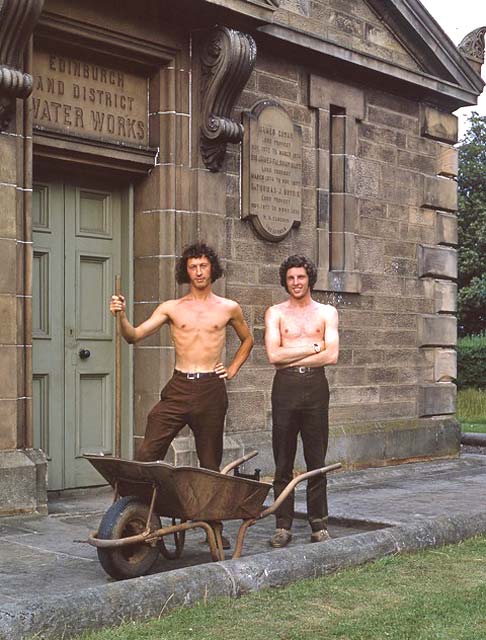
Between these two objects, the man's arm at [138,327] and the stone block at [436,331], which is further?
the stone block at [436,331]

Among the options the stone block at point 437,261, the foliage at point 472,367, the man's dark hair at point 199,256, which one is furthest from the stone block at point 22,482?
the foliage at point 472,367

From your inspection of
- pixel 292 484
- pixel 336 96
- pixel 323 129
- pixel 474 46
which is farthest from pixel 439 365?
pixel 292 484

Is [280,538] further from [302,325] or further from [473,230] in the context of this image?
[473,230]

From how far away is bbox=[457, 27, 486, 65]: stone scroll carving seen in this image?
13.9m

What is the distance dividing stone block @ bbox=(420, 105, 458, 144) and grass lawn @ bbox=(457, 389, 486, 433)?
7.62m

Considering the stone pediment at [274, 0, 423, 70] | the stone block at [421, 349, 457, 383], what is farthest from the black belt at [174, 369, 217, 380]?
the stone block at [421, 349, 457, 383]

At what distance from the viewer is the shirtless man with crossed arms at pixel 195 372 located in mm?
7348

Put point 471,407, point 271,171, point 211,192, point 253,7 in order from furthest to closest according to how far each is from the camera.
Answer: point 471,407, point 271,171, point 211,192, point 253,7

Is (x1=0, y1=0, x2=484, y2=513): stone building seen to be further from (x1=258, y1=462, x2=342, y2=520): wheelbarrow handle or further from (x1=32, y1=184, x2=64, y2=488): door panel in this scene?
(x1=258, y1=462, x2=342, y2=520): wheelbarrow handle

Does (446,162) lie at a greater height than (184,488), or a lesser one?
greater

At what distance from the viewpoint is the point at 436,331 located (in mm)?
13547

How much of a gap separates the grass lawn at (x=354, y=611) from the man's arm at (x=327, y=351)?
1372 mm

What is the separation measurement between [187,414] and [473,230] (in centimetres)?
3769

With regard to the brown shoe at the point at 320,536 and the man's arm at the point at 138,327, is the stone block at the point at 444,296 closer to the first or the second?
the brown shoe at the point at 320,536
